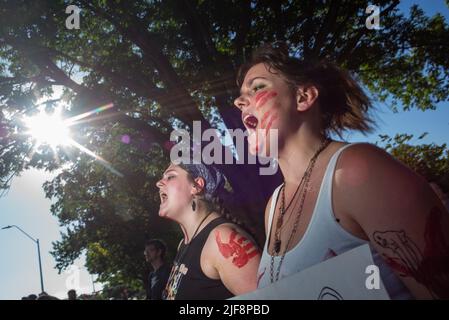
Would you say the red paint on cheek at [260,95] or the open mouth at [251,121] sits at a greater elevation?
the red paint on cheek at [260,95]

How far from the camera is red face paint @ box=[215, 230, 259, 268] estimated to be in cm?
190

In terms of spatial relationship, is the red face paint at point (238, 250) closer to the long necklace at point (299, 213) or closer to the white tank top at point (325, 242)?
the long necklace at point (299, 213)

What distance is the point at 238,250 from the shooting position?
195 centimetres

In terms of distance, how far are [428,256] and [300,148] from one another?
2.29 ft

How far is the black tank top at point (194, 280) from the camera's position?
2027 mm

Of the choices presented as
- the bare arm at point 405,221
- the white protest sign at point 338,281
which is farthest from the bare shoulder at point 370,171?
the white protest sign at point 338,281

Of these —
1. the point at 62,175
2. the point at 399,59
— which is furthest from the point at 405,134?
the point at 62,175

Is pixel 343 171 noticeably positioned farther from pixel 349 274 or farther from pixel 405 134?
pixel 405 134

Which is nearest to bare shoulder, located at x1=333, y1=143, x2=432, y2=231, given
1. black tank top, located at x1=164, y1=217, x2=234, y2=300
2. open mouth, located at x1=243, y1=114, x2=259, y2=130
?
open mouth, located at x1=243, y1=114, x2=259, y2=130

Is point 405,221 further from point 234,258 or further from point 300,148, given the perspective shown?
point 234,258

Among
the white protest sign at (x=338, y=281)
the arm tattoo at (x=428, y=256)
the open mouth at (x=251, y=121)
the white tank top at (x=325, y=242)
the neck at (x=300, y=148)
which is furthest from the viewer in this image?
the open mouth at (x=251, y=121)

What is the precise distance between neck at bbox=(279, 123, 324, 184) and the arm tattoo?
0.59 meters

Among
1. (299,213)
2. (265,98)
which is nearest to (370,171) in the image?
(299,213)

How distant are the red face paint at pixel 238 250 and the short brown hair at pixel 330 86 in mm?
788
